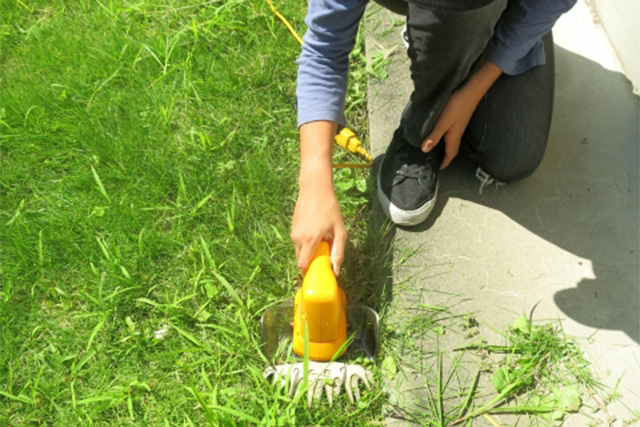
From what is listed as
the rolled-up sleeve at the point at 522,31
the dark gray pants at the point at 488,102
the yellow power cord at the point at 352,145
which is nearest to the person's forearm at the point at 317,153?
the dark gray pants at the point at 488,102

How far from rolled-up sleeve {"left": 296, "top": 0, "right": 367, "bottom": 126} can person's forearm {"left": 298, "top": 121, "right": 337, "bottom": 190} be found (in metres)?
0.02

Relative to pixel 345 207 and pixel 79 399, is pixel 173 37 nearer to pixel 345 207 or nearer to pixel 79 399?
pixel 345 207

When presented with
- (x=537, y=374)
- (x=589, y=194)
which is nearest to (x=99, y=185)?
(x=537, y=374)

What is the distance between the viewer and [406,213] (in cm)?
168

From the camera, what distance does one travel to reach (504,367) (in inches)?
58.0

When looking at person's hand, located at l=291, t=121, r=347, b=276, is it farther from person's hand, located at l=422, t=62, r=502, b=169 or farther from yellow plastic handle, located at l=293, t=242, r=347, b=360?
person's hand, located at l=422, t=62, r=502, b=169

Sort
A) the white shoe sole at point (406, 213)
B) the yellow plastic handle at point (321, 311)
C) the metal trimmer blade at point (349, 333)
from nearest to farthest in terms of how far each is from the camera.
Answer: the yellow plastic handle at point (321, 311), the metal trimmer blade at point (349, 333), the white shoe sole at point (406, 213)

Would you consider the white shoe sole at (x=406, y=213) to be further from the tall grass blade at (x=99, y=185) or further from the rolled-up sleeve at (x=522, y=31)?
the tall grass blade at (x=99, y=185)

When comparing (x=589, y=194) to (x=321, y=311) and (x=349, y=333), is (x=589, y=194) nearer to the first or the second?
(x=349, y=333)

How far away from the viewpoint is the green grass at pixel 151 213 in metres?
1.53

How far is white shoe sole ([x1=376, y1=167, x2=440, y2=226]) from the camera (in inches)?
66.2

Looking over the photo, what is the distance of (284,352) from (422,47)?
0.85 m

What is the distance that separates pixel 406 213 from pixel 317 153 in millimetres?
403

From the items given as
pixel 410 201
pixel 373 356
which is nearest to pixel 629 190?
pixel 410 201
